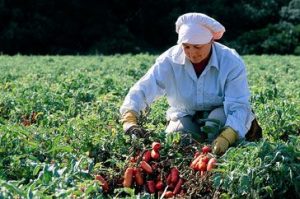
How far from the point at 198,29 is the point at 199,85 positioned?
567 mm

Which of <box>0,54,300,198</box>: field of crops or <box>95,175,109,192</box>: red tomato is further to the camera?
<box>95,175,109,192</box>: red tomato

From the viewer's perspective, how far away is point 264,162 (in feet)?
13.1

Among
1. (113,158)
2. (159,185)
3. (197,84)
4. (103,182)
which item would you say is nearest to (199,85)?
(197,84)

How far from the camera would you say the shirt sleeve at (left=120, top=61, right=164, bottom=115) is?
203 inches

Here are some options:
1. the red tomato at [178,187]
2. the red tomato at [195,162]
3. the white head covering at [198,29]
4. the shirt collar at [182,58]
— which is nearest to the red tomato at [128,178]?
the red tomato at [178,187]

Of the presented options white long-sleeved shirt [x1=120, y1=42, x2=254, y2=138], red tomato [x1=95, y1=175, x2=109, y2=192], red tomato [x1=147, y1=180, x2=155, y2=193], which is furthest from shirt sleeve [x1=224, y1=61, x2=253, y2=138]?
red tomato [x1=95, y1=175, x2=109, y2=192]

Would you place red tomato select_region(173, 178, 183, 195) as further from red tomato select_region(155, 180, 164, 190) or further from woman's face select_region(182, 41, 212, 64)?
woman's face select_region(182, 41, 212, 64)

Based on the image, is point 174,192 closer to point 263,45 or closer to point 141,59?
point 141,59

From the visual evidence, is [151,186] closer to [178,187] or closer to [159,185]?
[159,185]

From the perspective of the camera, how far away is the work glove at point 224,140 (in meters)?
4.62

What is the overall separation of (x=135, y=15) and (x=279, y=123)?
25.6 m

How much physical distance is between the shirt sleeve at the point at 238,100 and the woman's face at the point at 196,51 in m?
0.27

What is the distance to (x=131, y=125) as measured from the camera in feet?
16.1

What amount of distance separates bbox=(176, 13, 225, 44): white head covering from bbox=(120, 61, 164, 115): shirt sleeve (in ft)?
1.35
